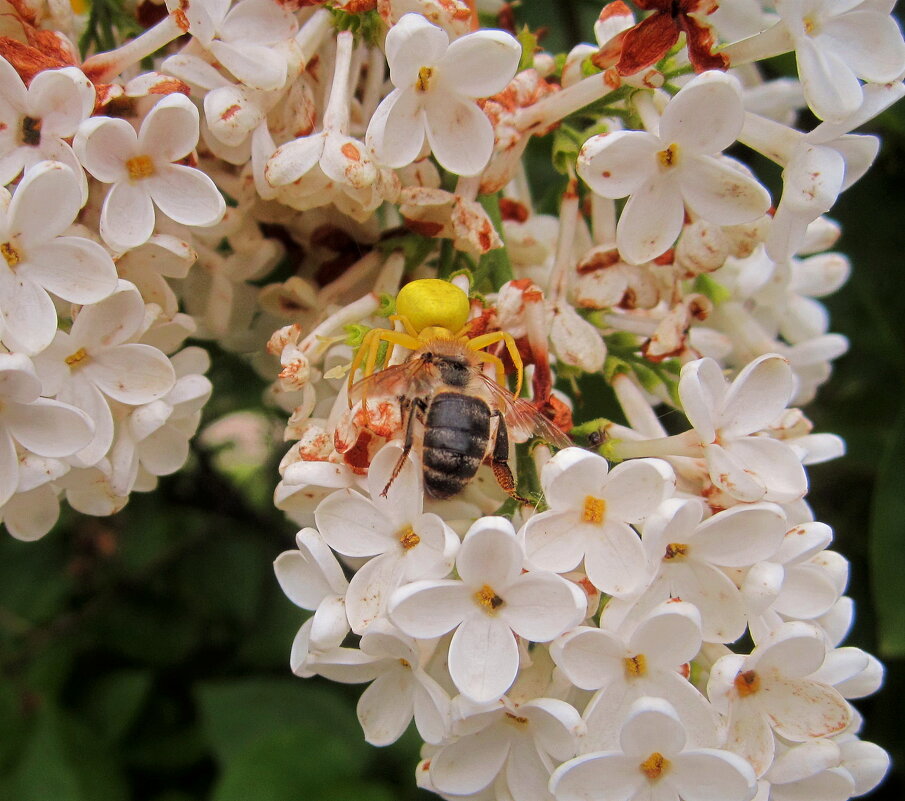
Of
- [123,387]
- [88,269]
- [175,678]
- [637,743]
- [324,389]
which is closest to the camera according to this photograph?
[637,743]

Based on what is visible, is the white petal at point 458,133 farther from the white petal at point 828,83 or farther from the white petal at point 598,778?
the white petal at point 598,778

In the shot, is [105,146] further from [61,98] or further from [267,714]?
[267,714]

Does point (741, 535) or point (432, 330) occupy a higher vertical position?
point (432, 330)

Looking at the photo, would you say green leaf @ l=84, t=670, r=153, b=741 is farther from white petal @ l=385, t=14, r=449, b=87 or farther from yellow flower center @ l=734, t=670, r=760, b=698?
white petal @ l=385, t=14, r=449, b=87

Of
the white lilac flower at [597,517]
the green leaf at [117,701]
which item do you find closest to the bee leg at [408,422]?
the white lilac flower at [597,517]

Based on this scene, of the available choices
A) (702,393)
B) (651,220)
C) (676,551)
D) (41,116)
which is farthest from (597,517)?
(41,116)

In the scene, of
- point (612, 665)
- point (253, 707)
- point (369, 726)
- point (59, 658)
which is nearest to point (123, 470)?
point (369, 726)

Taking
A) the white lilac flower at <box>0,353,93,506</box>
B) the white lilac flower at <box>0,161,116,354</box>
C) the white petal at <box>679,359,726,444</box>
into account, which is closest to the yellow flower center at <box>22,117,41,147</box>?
the white lilac flower at <box>0,161,116,354</box>

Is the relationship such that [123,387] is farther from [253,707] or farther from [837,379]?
[837,379]
